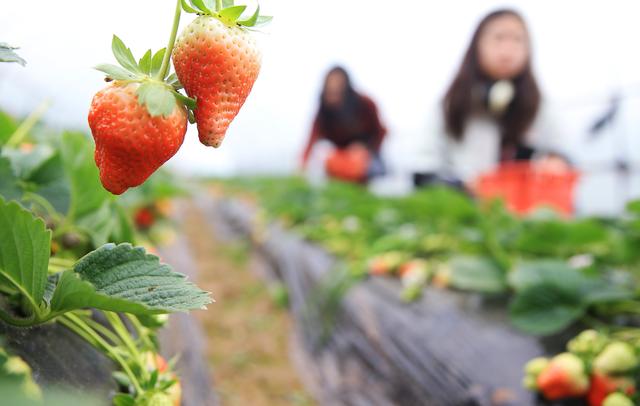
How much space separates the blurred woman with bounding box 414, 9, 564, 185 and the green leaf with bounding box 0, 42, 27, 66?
2.04 m

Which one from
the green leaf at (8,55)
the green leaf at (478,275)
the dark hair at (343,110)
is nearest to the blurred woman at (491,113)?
the green leaf at (478,275)

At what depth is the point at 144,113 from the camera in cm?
31

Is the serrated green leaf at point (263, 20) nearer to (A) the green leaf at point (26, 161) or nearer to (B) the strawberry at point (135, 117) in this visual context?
(B) the strawberry at point (135, 117)

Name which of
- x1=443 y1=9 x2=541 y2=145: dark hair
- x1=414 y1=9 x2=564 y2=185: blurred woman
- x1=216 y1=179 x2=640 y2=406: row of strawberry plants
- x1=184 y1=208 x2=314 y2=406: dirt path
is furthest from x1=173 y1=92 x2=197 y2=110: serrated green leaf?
x1=443 y1=9 x2=541 y2=145: dark hair

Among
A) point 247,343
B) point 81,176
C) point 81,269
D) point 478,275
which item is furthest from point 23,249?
point 247,343

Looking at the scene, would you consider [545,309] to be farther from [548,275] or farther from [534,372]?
[534,372]

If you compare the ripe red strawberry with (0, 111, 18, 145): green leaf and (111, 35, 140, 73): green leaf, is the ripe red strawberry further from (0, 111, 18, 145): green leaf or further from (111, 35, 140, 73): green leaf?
(0, 111, 18, 145): green leaf

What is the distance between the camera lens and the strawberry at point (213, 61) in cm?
32

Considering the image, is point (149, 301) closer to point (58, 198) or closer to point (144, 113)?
point (144, 113)

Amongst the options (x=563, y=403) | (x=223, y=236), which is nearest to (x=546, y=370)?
(x=563, y=403)

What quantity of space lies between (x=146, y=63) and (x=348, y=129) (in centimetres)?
382

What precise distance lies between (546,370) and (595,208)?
4442 millimetres

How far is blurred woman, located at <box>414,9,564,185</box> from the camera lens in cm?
229

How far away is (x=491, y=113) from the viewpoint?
8.22 feet
